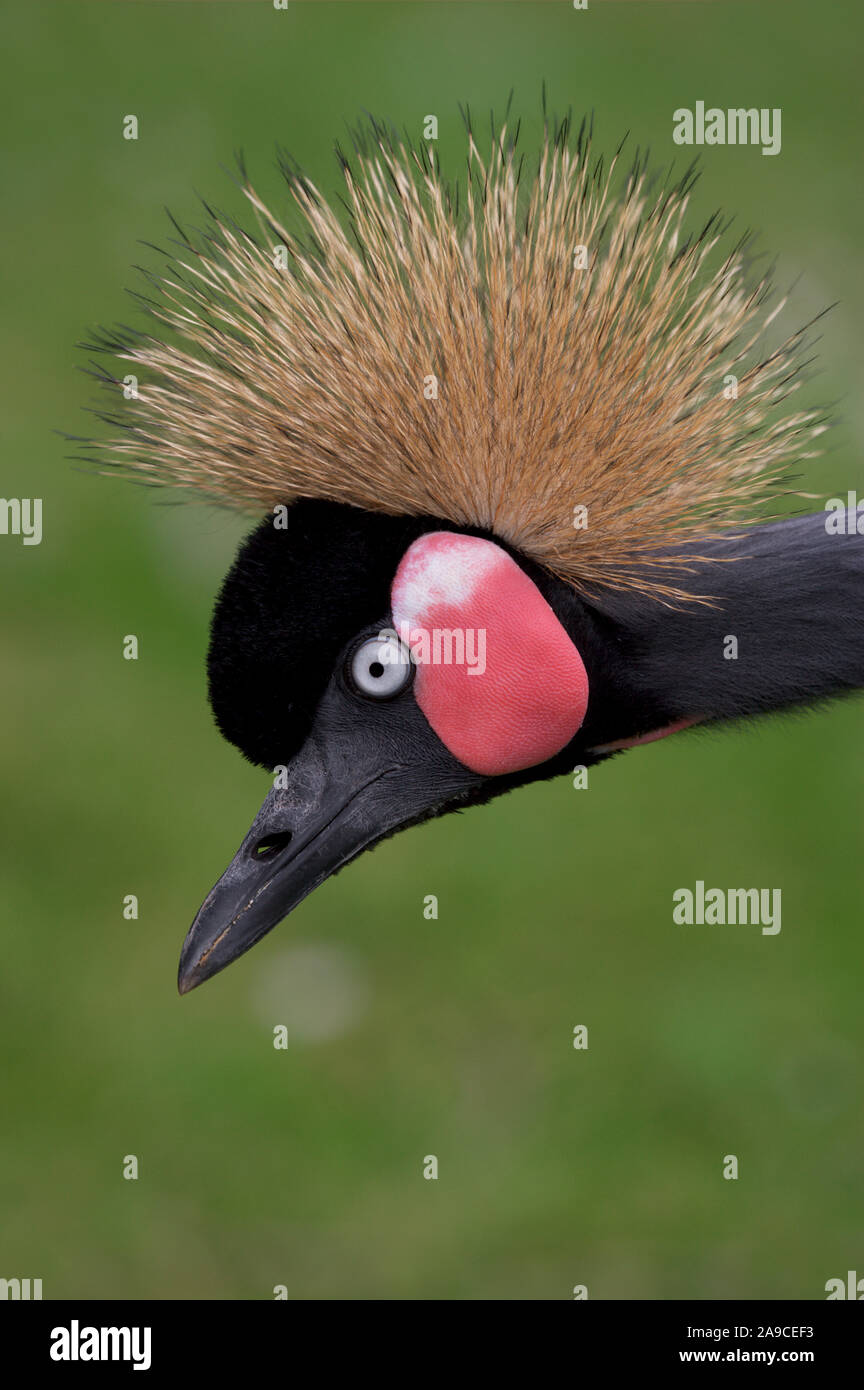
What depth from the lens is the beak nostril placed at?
1474 mm

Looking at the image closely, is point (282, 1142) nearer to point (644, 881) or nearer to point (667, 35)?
point (644, 881)

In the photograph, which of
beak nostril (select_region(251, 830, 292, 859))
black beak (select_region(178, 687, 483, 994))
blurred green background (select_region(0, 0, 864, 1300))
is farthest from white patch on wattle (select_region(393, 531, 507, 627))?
blurred green background (select_region(0, 0, 864, 1300))

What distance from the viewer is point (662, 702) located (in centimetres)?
151

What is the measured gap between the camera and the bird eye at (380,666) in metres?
1.41

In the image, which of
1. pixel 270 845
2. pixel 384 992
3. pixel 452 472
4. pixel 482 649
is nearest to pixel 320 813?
pixel 270 845

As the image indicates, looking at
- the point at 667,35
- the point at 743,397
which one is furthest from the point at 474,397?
the point at 667,35

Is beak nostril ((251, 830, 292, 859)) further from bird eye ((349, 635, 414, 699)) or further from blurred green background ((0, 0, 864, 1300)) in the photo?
blurred green background ((0, 0, 864, 1300))

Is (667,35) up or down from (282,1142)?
up

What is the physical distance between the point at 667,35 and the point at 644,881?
3.12m

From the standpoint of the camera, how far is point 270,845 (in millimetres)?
1483

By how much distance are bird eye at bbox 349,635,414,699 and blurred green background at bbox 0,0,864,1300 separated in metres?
0.39

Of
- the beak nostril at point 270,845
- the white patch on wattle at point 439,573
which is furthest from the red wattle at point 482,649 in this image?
the beak nostril at point 270,845

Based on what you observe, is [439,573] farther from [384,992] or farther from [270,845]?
[384,992]

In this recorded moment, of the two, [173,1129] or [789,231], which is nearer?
[173,1129]
